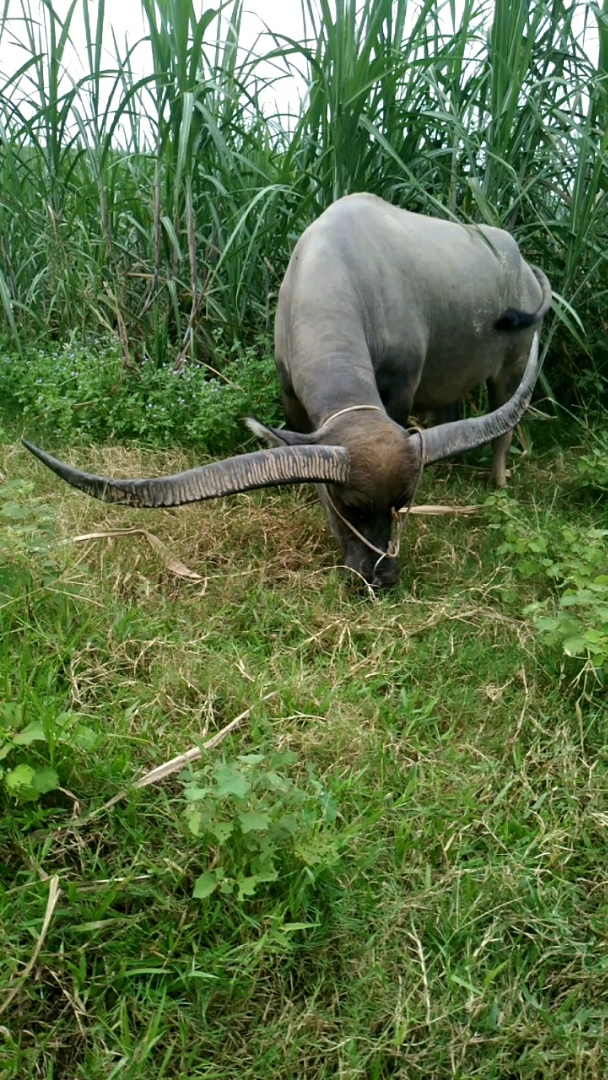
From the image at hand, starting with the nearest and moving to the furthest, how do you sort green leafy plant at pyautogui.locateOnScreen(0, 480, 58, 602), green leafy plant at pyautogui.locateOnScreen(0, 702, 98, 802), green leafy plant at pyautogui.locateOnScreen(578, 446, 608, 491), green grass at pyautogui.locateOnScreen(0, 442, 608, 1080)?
green grass at pyautogui.locateOnScreen(0, 442, 608, 1080) → green leafy plant at pyautogui.locateOnScreen(0, 702, 98, 802) → green leafy plant at pyautogui.locateOnScreen(0, 480, 58, 602) → green leafy plant at pyautogui.locateOnScreen(578, 446, 608, 491)

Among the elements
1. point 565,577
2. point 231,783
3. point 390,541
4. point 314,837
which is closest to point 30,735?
point 231,783

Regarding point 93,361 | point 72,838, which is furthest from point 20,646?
point 93,361

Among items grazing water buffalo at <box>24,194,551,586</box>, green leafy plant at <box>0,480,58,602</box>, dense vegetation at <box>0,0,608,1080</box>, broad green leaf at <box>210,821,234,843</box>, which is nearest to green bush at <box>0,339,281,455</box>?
dense vegetation at <box>0,0,608,1080</box>

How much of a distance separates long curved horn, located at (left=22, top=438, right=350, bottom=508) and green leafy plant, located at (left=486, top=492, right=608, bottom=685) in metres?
0.70

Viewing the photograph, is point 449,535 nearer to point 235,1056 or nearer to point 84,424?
point 84,424

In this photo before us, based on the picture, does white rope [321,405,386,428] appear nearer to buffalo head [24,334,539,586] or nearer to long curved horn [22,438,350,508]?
buffalo head [24,334,539,586]

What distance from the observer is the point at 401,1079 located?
1.58m

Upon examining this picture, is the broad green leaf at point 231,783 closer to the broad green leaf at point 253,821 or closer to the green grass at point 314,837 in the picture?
the broad green leaf at point 253,821

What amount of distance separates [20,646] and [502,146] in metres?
3.20

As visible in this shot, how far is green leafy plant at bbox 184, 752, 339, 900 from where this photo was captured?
5.82ft

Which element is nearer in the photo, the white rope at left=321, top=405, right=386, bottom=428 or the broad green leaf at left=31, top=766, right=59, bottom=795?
the broad green leaf at left=31, top=766, right=59, bottom=795

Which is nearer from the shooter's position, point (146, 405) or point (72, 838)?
point (72, 838)

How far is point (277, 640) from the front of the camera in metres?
2.78

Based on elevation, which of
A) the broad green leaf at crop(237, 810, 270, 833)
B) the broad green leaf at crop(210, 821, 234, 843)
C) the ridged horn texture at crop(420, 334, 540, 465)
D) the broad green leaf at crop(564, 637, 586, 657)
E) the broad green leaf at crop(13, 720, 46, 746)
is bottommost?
the broad green leaf at crop(564, 637, 586, 657)
